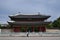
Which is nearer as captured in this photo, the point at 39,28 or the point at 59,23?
the point at 39,28

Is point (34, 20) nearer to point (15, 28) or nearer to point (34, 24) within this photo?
point (34, 24)

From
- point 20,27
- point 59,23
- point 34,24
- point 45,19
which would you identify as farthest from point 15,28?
point 59,23

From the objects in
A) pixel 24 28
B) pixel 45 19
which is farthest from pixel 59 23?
pixel 24 28

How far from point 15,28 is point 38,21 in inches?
228

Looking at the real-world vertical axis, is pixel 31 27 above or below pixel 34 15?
below

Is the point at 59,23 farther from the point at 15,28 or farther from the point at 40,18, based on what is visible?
the point at 15,28

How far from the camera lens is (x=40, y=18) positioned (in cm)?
4459

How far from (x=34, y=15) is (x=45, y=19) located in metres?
3.16

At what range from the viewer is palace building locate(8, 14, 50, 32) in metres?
43.8

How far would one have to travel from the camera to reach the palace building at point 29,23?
43.8 meters

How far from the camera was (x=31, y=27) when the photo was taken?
44.5 meters

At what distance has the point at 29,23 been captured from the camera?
43.9m

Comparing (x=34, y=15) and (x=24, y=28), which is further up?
(x=34, y=15)

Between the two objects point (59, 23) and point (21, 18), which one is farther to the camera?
point (59, 23)
